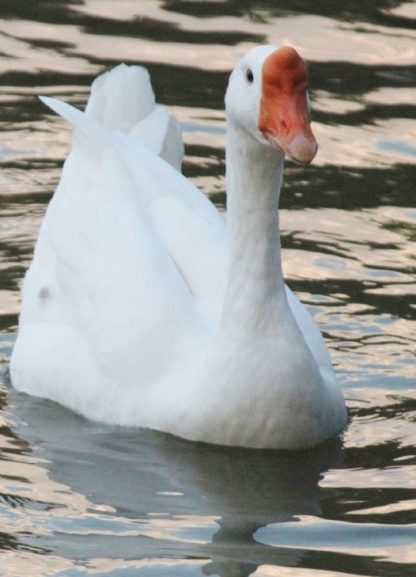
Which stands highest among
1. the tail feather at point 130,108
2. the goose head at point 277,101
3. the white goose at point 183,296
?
the goose head at point 277,101

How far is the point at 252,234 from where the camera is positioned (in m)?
8.39

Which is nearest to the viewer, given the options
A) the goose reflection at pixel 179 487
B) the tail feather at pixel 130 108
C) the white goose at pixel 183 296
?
the goose reflection at pixel 179 487

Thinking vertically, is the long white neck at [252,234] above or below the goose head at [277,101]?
below

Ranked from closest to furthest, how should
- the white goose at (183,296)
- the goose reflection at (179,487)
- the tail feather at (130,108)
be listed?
the goose reflection at (179,487) → the white goose at (183,296) → the tail feather at (130,108)

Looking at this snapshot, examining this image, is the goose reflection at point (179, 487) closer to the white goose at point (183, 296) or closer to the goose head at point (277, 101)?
the white goose at point (183, 296)

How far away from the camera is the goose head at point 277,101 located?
768 cm

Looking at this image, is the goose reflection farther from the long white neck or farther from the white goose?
the long white neck

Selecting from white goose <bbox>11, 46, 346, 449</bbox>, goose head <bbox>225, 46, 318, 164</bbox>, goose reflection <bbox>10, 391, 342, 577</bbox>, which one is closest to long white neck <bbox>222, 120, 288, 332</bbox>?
white goose <bbox>11, 46, 346, 449</bbox>

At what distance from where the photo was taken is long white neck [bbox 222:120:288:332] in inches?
320

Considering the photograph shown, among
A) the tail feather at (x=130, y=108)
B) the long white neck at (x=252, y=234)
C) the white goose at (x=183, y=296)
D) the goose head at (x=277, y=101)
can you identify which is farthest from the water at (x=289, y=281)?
the goose head at (x=277, y=101)

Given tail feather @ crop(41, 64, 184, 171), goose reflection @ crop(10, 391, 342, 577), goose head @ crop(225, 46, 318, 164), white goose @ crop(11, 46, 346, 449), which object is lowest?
goose reflection @ crop(10, 391, 342, 577)

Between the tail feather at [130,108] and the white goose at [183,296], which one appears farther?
the tail feather at [130,108]

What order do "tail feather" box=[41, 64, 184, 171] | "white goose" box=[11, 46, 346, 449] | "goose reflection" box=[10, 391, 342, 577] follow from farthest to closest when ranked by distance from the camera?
1. "tail feather" box=[41, 64, 184, 171]
2. "white goose" box=[11, 46, 346, 449]
3. "goose reflection" box=[10, 391, 342, 577]

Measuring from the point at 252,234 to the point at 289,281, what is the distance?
6.56 feet
